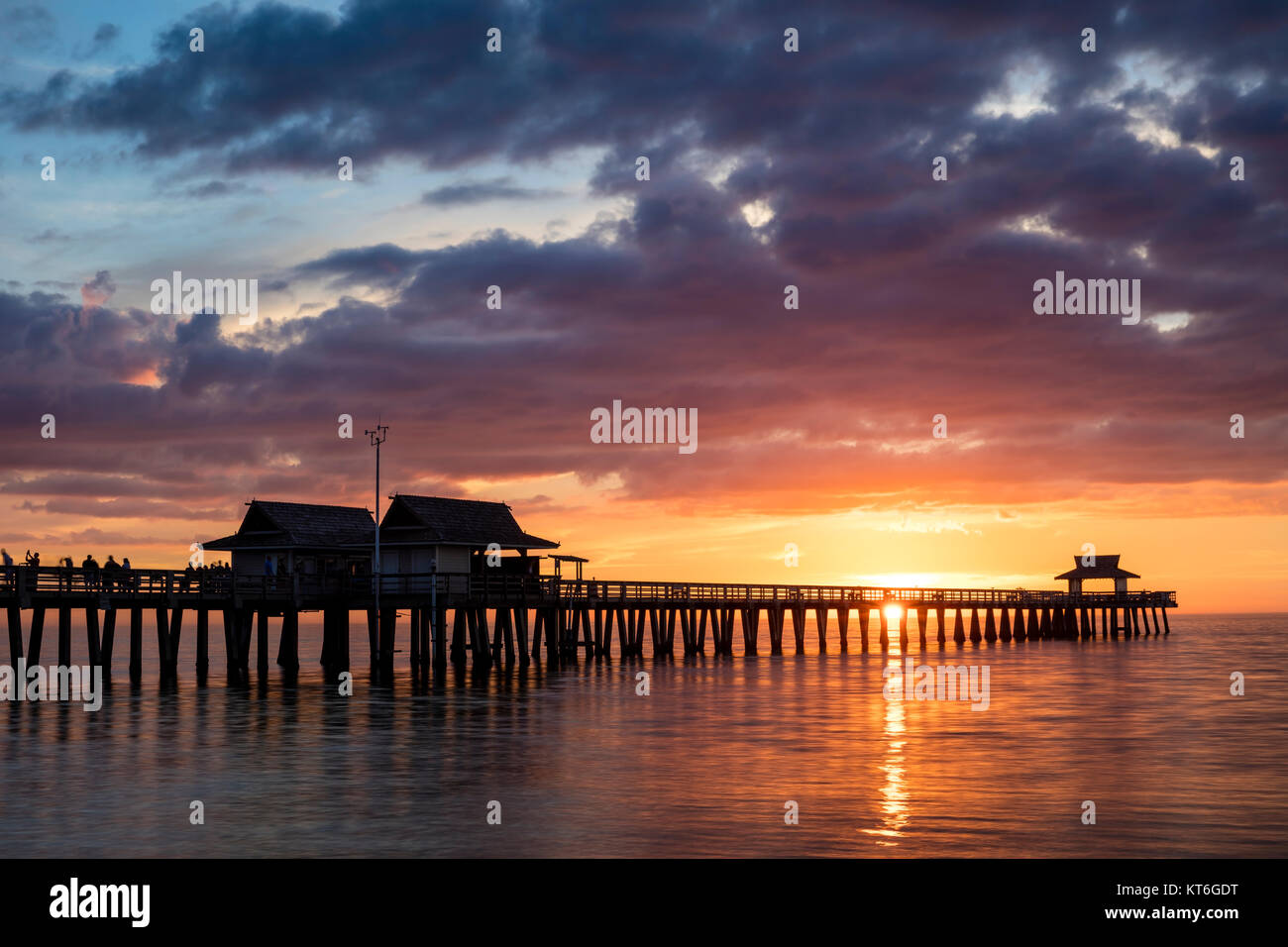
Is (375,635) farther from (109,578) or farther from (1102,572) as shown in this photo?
(1102,572)

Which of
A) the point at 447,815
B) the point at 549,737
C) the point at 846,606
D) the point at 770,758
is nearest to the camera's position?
the point at 447,815

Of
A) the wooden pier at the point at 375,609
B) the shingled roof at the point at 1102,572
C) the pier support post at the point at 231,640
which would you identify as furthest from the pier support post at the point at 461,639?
the shingled roof at the point at 1102,572

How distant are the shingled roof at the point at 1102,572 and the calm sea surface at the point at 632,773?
71729 millimetres

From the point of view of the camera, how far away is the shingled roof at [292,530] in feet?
190

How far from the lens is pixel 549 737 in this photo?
31.8 meters

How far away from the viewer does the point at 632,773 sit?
86.4 feet

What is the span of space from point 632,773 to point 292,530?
35501mm

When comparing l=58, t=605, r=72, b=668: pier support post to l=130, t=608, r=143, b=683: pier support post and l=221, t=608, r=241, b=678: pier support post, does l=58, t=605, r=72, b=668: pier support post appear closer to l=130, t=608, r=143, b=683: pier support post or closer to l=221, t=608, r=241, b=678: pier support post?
l=130, t=608, r=143, b=683: pier support post

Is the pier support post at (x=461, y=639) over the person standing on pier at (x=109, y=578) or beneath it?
beneath

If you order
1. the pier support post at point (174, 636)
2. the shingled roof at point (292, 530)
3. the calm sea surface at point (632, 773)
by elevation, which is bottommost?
the calm sea surface at point (632, 773)

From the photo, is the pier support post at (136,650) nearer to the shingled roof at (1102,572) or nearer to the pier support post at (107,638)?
the pier support post at (107,638)
